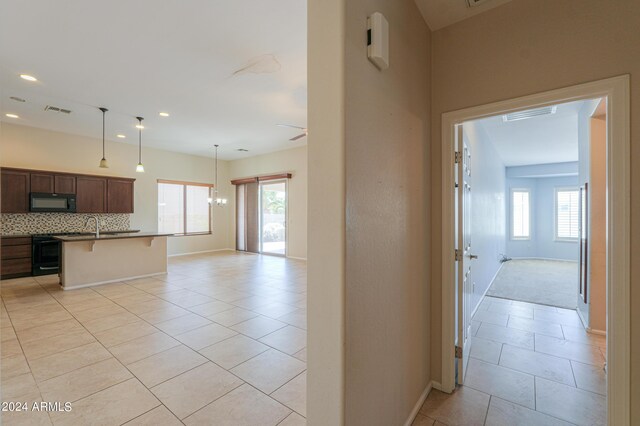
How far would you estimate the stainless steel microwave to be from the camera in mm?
5586

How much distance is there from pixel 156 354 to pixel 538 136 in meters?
7.30

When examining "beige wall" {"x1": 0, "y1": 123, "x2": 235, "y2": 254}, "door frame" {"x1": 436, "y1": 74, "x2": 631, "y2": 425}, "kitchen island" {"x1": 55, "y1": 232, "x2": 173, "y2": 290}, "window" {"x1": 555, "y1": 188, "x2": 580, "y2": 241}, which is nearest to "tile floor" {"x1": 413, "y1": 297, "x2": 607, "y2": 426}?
"door frame" {"x1": 436, "y1": 74, "x2": 631, "y2": 425}

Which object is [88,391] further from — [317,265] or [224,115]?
[224,115]

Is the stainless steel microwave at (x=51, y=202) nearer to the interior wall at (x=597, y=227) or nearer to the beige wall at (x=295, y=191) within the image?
the beige wall at (x=295, y=191)

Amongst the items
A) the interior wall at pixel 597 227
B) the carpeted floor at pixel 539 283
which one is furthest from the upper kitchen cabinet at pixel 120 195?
the interior wall at pixel 597 227

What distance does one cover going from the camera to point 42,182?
18.9 feet

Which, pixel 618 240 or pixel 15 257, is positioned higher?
pixel 618 240

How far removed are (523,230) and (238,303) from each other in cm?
955

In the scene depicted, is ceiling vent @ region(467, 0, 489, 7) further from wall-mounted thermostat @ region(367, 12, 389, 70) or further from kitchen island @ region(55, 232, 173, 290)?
kitchen island @ region(55, 232, 173, 290)

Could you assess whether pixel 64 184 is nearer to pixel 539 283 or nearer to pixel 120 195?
pixel 120 195

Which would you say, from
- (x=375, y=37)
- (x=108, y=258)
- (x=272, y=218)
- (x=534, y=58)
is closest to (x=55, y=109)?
(x=108, y=258)

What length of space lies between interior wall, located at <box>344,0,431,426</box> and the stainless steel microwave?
7.47 m

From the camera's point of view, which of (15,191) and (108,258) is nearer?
(108,258)

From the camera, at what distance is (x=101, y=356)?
2.56 meters
